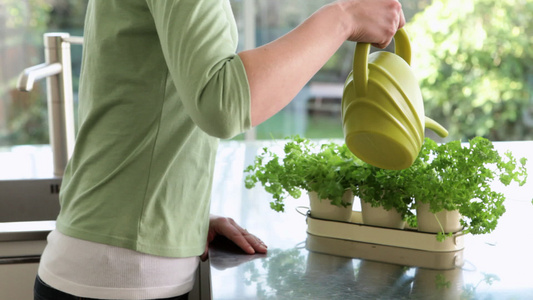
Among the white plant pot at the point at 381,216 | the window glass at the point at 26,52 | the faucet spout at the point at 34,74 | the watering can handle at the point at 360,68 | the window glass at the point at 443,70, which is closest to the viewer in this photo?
the watering can handle at the point at 360,68

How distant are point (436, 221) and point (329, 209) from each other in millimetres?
184

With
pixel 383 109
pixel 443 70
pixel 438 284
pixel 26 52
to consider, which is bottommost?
pixel 438 284

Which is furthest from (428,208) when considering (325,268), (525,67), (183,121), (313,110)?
(525,67)

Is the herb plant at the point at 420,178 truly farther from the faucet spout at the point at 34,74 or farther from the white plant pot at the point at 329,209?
the faucet spout at the point at 34,74

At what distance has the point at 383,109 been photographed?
83cm

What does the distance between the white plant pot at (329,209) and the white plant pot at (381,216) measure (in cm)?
4

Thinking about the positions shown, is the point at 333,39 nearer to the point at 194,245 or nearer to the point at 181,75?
the point at 181,75

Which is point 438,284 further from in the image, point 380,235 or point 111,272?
point 111,272

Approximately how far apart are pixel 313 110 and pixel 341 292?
3823mm

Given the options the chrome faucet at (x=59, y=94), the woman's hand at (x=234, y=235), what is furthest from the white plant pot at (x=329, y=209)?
the chrome faucet at (x=59, y=94)

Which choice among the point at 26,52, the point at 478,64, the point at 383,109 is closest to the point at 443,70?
the point at 478,64

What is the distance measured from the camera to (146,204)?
85 centimetres

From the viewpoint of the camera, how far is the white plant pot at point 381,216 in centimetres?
103

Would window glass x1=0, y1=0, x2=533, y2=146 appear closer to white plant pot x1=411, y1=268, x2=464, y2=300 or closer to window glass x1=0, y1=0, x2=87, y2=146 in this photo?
window glass x1=0, y1=0, x2=87, y2=146
